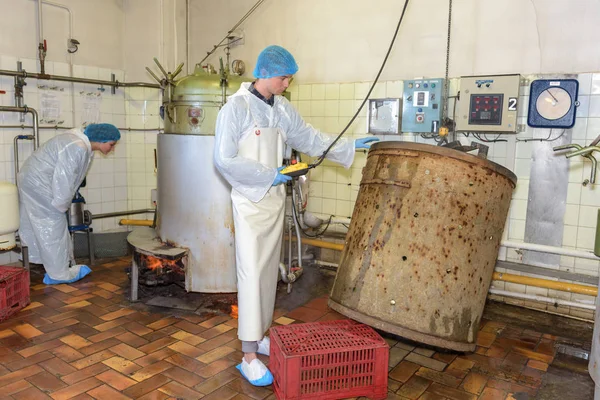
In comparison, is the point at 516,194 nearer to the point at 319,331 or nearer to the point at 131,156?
the point at 319,331

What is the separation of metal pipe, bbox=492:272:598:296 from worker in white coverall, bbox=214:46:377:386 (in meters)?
1.83

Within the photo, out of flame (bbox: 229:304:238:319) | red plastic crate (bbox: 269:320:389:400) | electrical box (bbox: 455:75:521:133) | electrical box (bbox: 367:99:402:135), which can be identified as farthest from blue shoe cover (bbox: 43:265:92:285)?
electrical box (bbox: 455:75:521:133)

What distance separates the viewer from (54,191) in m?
3.95

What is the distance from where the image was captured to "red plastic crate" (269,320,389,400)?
231 centimetres

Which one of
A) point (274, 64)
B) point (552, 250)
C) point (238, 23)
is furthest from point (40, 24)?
point (552, 250)

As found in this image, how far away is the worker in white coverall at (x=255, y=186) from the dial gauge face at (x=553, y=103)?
6.12 ft

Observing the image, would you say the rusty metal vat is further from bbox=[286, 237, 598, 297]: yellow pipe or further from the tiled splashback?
the tiled splashback

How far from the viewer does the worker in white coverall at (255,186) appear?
8.32 feet

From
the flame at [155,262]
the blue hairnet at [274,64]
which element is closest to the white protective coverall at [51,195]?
the flame at [155,262]

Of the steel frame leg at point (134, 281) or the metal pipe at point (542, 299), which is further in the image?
the steel frame leg at point (134, 281)

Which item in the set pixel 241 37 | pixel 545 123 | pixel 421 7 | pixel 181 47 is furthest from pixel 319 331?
pixel 181 47

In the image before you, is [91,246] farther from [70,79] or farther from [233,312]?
[233,312]

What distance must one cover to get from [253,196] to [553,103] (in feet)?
7.36

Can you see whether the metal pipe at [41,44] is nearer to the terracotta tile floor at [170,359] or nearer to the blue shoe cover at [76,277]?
the blue shoe cover at [76,277]
